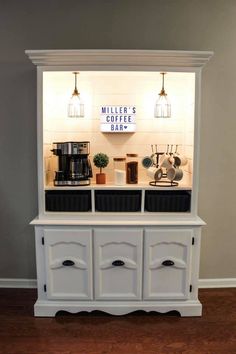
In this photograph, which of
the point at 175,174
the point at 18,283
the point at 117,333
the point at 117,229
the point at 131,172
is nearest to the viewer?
the point at 117,333

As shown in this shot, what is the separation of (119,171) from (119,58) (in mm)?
873

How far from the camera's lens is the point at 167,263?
2.42m

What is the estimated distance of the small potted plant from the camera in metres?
2.61

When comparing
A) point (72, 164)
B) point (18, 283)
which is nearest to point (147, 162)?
point (72, 164)

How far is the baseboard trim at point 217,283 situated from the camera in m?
2.97

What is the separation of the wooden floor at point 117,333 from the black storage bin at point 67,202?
33.3 inches

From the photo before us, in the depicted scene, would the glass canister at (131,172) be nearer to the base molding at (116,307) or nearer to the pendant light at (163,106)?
the pendant light at (163,106)

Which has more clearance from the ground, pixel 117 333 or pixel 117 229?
pixel 117 229

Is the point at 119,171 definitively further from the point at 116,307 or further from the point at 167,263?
the point at 116,307

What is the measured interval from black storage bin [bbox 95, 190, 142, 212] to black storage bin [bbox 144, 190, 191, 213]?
10cm

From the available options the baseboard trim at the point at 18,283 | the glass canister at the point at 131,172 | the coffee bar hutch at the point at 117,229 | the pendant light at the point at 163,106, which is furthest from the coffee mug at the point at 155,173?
the baseboard trim at the point at 18,283

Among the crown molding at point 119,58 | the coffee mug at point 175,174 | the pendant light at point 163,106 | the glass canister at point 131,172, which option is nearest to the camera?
the crown molding at point 119,58

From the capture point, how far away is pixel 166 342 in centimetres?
217

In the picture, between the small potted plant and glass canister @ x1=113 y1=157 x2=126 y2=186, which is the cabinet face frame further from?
glass canister @ x1=113 y1=157 x2=126 y2=186
